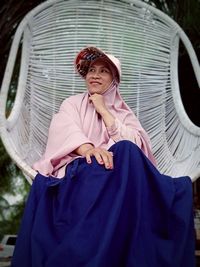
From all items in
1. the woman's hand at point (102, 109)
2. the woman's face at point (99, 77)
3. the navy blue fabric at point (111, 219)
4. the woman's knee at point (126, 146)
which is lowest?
the navy blue fabric at point (111, 219)

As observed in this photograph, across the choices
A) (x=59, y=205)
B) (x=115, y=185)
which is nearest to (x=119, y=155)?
(x=115, y=185)

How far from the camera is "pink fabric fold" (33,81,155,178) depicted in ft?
5.06

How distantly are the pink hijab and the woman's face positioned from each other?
0.03 meters

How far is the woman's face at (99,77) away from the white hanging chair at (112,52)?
33 cm

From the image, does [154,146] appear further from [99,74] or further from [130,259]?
[130,259]

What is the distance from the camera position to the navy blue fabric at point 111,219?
1201mm

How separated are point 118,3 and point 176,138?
2.84 feet

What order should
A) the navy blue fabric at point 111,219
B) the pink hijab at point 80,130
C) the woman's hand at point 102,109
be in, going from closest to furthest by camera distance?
the navy blue fabric at point 111,219
the pink hijab at point 80,130
the woman's hand at point 102,109

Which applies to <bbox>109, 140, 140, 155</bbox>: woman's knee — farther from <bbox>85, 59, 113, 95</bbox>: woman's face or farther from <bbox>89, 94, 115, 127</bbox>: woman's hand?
<bbox>85, 59, 113, 95</bbox>: woman's face

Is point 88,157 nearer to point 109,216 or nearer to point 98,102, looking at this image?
point 109,216

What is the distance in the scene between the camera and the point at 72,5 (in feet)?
7.61

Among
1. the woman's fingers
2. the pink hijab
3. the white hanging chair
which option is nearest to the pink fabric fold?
the pink hijab

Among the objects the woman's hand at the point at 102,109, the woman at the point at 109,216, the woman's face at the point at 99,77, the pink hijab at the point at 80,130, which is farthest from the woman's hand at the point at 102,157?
the woman's face at the point at 99,77

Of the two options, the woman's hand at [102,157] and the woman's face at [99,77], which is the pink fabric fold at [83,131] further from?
the woman's hand at [102,157]
